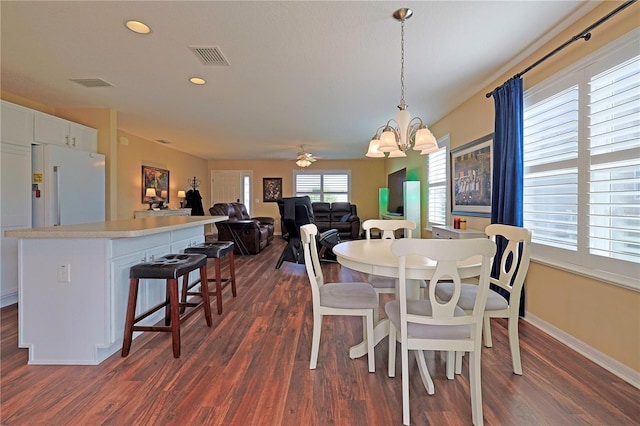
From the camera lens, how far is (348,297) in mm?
2023

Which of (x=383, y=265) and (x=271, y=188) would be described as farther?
(x=271, y=188)

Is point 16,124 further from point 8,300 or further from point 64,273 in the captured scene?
point 64,273

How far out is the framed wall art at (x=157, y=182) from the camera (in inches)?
254

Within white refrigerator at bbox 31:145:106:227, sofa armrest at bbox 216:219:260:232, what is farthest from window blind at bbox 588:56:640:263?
white refrigerator at bbox 31:145:106:227

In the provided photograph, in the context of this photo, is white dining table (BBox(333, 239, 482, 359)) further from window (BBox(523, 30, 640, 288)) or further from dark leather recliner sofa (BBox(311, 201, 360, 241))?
dark leather recliner sofa (BBox(311, 201, 360, 241))

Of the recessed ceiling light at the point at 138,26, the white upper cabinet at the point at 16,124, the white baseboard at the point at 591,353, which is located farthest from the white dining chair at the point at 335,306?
the white upper cabinet at the point at 16,124

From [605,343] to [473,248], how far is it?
1501 millimetres

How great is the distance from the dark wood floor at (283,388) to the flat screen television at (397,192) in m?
4.03

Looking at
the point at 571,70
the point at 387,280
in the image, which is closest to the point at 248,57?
the point at 387,280

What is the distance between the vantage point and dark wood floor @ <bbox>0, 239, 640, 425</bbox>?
1533mm

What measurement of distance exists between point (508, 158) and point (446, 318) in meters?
2.04

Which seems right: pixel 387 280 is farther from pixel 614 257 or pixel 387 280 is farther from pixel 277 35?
pixel 277 35

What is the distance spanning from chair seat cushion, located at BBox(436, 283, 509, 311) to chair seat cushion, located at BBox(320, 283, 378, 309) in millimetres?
477

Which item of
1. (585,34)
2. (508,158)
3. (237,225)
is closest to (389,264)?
(508,158)
